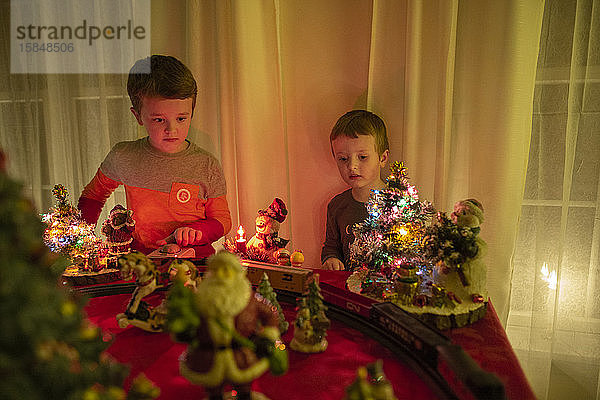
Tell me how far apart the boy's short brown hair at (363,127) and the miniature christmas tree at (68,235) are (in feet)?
4.41

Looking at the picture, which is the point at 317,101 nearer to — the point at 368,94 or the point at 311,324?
the point at 368,94

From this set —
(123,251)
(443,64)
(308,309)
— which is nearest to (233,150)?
(123,251)

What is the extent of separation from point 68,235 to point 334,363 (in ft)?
4.46

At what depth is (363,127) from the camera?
2.09 metres

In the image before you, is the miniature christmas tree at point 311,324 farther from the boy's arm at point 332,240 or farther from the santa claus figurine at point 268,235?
the boy's arm at point 332,240

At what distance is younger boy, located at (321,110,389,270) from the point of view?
2.10 meters

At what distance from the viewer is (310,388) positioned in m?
1.13

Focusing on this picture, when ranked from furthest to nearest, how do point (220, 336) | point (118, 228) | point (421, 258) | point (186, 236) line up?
point (186, 236) → point (118, 228) → point (421, 258) → point (220, 336)

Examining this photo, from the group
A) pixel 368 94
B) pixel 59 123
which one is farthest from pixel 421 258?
pixel 59 123

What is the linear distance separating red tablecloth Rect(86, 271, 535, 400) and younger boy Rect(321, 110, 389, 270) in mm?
814

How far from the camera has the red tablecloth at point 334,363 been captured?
3.60ft

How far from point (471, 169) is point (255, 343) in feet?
5.44

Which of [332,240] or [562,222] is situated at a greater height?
[562,222]

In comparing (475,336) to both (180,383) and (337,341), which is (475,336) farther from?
(180,383)
